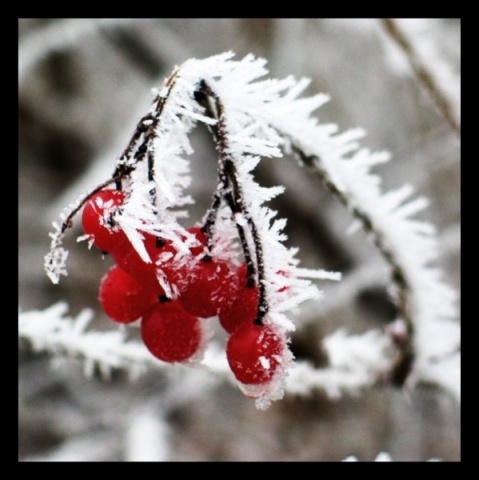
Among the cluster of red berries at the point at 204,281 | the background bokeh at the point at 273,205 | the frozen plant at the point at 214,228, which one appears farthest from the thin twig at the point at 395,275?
the background bokeh at the point at 273,205

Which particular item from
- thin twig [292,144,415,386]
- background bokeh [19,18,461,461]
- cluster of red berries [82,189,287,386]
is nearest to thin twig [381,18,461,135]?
thin twig [292,144,415,386]

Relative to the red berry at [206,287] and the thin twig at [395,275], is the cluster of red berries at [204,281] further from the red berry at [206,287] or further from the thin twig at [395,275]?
the thin twig at [395,275]

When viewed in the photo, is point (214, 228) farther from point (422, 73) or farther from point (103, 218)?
point (422, 73)

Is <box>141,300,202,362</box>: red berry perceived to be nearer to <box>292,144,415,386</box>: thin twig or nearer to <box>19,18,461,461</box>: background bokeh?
<box>292,144,415,386</box>: thin twig

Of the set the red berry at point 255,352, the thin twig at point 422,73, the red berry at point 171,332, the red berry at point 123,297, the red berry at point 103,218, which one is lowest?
the red berry at point 255,352

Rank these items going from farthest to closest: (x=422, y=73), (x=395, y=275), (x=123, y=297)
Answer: (x=422, y=73), (x=395, y=275), (x=123, y=297)

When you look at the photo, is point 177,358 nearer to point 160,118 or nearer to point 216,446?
point 160,118

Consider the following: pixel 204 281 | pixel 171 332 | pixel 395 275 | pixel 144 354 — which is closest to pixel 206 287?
pixel 204 281
